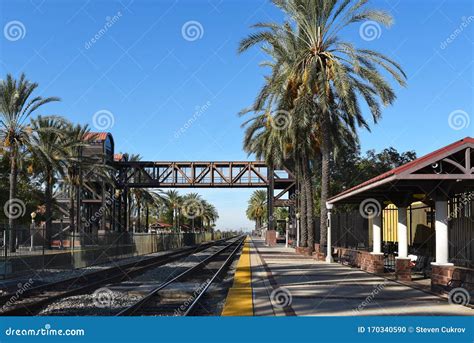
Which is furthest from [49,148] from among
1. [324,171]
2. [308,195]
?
[324,171]

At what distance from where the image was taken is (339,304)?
1276 cm

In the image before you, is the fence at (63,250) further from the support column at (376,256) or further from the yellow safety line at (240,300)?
the support column at (376,256)

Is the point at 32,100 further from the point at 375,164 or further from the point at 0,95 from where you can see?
the point at 375,164

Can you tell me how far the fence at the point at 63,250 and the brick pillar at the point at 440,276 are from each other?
14.3 metres

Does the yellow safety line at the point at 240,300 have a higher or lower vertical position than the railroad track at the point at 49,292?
higher

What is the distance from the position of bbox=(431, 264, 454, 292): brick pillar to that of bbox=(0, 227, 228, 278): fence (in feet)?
46.8

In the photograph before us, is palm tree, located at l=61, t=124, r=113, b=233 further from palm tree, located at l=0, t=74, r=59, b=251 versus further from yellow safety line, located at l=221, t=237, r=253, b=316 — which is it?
yellow safety line, located at l=221, t=237, r=253, b=316

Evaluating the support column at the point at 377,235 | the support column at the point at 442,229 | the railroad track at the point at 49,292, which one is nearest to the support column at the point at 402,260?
the support column at the point at 377,235

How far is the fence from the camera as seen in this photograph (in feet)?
75.4

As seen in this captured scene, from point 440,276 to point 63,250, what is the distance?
20161 mm

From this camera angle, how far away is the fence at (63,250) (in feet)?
75.4

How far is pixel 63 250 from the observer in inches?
1168

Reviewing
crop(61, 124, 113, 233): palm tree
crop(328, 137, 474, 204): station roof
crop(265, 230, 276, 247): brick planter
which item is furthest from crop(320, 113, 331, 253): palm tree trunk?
crop(265, 230, 276, 247): brick planter

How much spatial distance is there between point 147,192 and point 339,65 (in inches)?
2411
